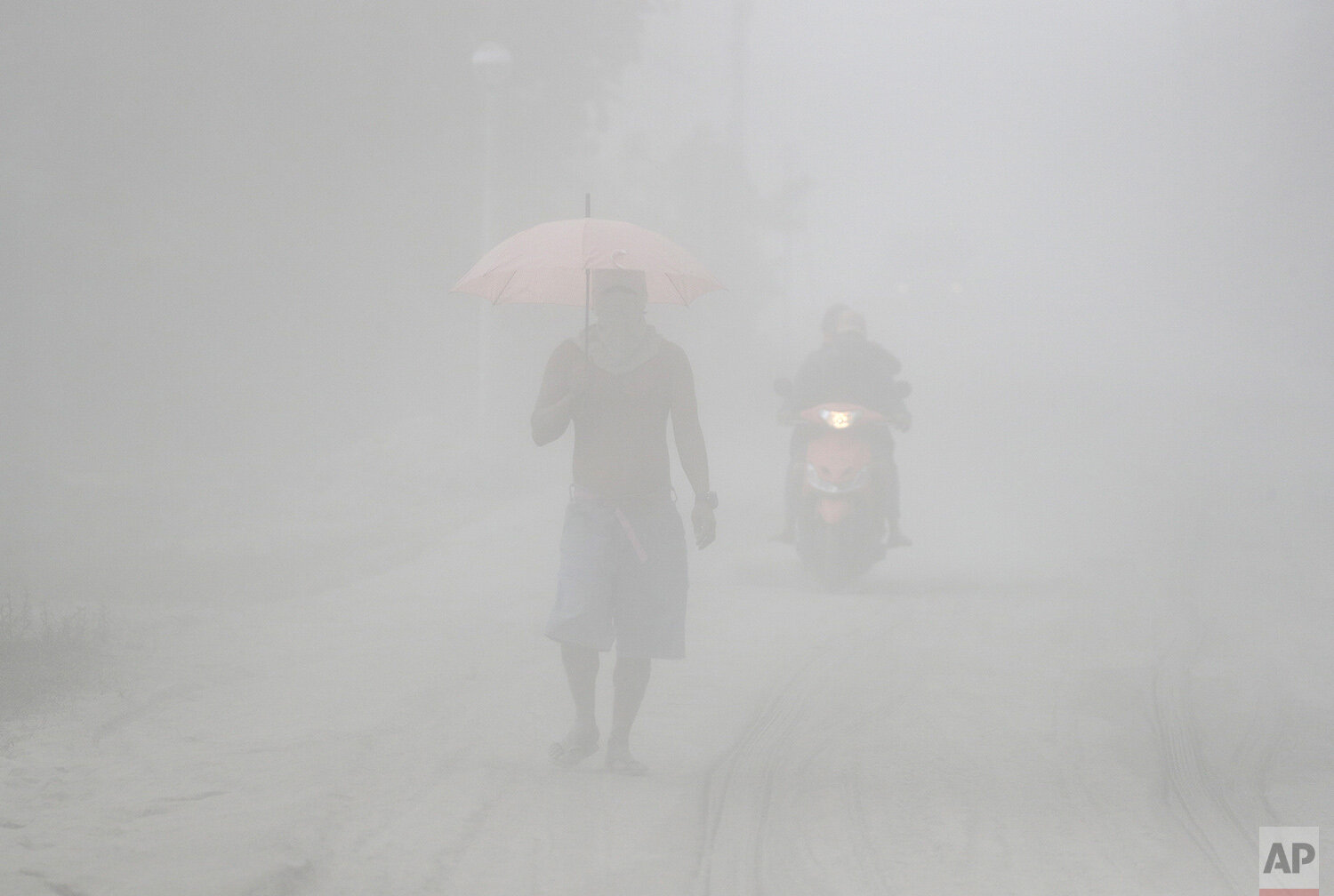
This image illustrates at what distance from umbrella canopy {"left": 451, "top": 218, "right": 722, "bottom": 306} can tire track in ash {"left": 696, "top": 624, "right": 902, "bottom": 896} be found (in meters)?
2.02

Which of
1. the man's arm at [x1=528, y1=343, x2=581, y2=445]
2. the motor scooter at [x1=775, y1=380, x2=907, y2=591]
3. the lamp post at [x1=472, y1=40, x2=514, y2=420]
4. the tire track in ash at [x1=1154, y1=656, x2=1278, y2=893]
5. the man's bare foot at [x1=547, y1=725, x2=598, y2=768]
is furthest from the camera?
the lamp post at [x1=472, y1=40, x2=514, y2=420]

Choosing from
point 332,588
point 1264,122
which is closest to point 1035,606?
point 332,588

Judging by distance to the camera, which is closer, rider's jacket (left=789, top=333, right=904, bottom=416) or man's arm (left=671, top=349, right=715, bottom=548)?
man's arm (left=671, top=349, right=715, bottom=548)

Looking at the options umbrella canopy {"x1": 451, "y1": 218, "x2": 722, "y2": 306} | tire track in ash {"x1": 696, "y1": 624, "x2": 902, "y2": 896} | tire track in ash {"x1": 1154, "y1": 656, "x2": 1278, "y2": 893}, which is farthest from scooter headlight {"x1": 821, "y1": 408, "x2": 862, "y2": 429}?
umbrella canopy {"x1": 451, "y1": 218, "x2": 722, "y2": 306}

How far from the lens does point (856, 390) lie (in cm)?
1096

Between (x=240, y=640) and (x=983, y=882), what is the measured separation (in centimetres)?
553

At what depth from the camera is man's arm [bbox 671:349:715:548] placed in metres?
5.91

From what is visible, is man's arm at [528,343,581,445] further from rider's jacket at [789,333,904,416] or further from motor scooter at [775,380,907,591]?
rider's jacket at [789,333,904,416]

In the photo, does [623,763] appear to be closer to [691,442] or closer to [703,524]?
[703,524]

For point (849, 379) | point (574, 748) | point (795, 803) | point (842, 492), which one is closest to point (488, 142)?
point (849, 379)

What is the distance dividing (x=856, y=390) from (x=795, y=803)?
574 centimetres

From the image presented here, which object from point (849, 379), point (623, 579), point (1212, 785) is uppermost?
point (849, 379)

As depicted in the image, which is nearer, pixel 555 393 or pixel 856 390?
pixel 555 393

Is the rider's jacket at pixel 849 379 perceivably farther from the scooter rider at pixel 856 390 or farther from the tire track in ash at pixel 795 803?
the tire track in ash at pixel 795 803
